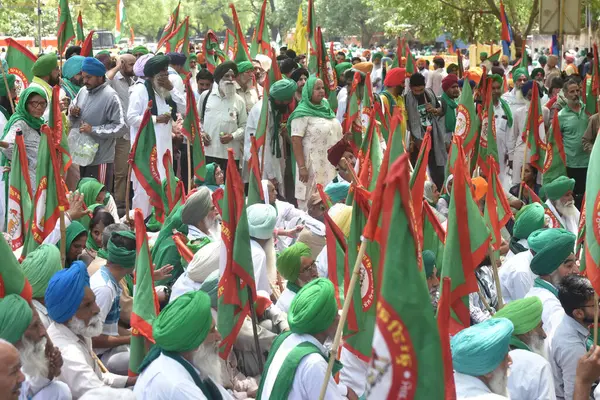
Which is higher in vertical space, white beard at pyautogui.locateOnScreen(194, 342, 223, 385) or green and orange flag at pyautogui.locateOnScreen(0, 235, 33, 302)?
green and orange flag at pyautogui.locateOnScreen(0, 235, 33, 302)

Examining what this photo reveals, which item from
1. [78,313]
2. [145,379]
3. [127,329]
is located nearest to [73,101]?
[127,329]

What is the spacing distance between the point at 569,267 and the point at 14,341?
139 inches

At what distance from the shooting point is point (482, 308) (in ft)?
22.5

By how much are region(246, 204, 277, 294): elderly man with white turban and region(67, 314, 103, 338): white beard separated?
154 centimetres

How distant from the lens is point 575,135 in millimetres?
11805

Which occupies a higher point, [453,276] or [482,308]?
[453,276]

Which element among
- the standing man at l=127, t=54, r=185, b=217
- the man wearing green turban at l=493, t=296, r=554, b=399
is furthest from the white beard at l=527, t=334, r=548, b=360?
the standing man at l=127, t=54, r=185, b=217

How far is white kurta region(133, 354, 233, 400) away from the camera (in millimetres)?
4391

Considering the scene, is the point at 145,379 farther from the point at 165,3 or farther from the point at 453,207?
the point at 165,3

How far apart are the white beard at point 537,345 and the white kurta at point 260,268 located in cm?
187

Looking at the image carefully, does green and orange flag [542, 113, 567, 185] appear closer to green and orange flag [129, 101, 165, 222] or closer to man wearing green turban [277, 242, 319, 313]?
green and orange flag [129, 101, 165, 222]

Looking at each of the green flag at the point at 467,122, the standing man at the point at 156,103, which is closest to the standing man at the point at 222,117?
the standing man at the point at 156,103

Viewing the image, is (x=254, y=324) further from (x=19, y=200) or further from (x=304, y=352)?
(x=19, y=200)

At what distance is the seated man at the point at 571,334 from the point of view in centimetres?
564
